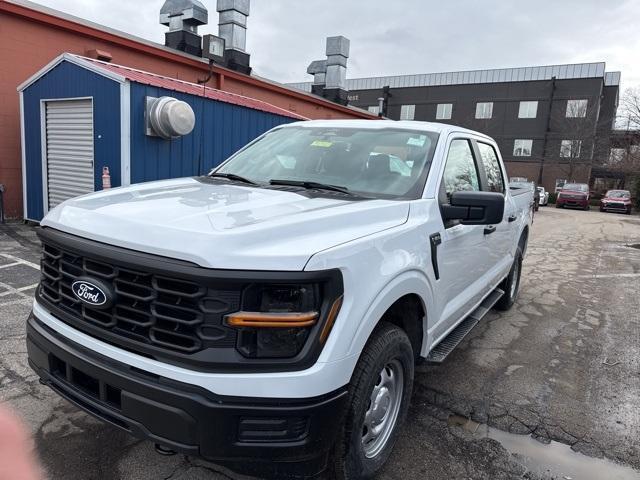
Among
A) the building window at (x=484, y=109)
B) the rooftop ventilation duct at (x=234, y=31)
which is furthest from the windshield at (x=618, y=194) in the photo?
A: the rooftop ventilation duct at (x=234, y=31)

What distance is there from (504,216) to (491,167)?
473 millimetres

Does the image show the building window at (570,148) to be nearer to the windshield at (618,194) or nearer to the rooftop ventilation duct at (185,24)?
the windshield at (618,194)

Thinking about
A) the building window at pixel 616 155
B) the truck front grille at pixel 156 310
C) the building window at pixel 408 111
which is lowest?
the truck front grille at pixel 156 310

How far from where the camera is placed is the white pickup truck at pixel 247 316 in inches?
71.5

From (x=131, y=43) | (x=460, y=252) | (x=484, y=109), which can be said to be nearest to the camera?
(x=460, y=252)

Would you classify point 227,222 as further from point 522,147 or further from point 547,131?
point 522,147

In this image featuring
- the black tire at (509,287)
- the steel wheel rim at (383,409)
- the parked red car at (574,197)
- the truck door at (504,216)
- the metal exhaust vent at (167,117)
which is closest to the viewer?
the steel wheel rim at (383,409)

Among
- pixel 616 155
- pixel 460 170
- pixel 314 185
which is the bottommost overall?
pixel 314 185

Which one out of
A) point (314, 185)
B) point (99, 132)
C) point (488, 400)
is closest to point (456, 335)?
point (488, 400)

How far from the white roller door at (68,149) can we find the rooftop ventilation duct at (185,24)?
6.27m

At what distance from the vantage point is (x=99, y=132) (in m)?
8.23

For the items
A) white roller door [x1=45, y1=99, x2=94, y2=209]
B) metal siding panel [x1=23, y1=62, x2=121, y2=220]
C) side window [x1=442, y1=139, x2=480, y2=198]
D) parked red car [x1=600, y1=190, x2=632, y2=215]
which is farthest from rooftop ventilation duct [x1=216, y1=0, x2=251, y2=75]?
parked red car [x1=600, y1=190, x2=632, y2=215]

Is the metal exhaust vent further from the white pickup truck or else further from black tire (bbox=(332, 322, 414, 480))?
black tire (bbox=(332, 322, 414, 480))

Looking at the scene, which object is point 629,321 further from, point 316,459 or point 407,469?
point 316,459
